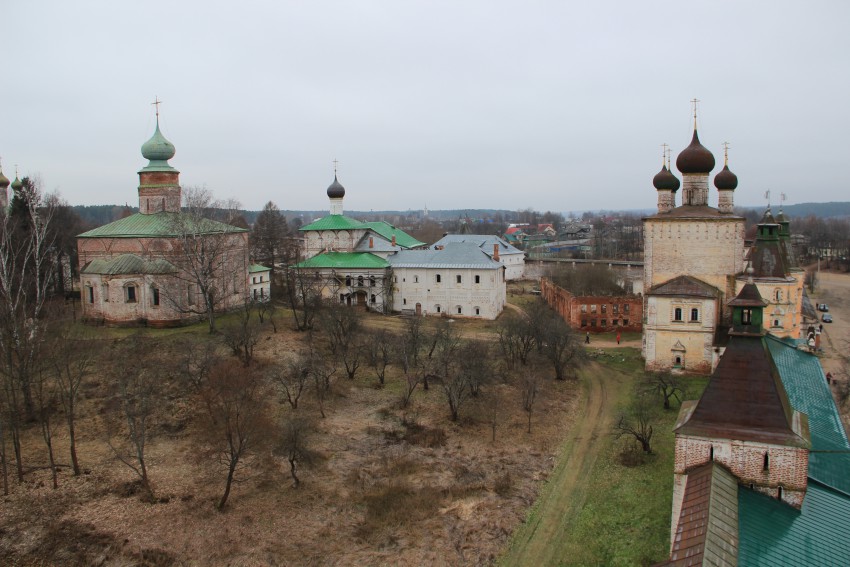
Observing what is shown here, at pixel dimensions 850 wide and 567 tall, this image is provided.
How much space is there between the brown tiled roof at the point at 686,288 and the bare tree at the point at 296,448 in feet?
50.4

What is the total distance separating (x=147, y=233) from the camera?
1061 inches

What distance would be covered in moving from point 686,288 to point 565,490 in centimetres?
1265

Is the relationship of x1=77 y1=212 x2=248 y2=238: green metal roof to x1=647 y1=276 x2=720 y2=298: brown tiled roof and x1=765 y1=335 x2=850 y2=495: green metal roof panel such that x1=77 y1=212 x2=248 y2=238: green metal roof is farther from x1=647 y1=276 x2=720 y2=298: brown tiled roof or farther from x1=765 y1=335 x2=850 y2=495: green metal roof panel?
x1=765 y1=335 x2=850 y2=495: green metal roof panel

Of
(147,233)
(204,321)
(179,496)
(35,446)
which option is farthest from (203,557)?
(147,233)

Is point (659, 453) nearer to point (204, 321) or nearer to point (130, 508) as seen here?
point (130, 508)

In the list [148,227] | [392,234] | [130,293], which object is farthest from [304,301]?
[392,234]

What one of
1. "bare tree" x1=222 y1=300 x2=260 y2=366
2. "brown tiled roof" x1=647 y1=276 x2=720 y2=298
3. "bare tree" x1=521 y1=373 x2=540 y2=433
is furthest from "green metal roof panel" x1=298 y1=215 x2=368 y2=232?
"bare tree" x1=521 y1=373 x2=540 y2=433

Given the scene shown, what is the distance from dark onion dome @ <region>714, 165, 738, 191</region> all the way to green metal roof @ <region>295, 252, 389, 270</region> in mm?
18130

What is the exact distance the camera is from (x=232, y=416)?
1559 cm

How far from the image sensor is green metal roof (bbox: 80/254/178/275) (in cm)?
2606

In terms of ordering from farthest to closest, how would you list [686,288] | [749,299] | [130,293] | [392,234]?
[392,234]
[130,293]
[686,288]
[749,299]

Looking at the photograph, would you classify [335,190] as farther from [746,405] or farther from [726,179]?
[746,405]

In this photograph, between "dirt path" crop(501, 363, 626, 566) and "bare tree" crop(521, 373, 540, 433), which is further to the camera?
"bare tree" crop(521, 373, 540, 433)

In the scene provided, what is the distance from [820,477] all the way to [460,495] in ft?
24.7
